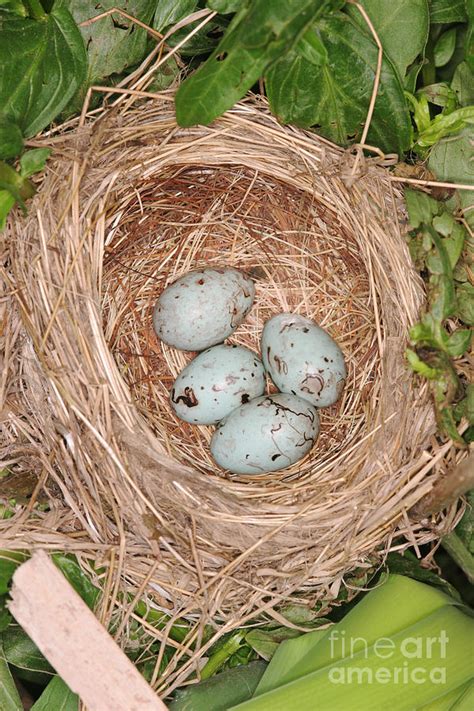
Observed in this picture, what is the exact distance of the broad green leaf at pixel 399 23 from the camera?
4.03 ft

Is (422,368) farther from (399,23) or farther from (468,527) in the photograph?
(399,23)

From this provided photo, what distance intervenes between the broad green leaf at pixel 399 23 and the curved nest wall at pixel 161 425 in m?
0.19

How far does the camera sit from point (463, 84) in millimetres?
1307

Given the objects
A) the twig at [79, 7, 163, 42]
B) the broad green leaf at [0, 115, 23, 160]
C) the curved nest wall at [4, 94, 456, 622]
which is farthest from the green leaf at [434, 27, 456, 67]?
the broad green leaf at [0, 115, 23, 160]

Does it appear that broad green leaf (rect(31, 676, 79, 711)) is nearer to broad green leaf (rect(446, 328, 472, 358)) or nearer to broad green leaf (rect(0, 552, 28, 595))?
broad green leaf (rect(0, 552, 28, 595))

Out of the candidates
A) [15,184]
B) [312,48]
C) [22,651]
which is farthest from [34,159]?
[22,651]

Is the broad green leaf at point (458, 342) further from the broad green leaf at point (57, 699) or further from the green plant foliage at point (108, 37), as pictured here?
the broad green leaf at point (57, 699)

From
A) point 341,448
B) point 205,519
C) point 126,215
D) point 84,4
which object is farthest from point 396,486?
point 84,4

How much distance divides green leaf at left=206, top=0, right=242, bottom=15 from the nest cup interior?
0.34 metres

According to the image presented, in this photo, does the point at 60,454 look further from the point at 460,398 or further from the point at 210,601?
the point at 460,398

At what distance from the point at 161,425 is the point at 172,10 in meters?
0.69

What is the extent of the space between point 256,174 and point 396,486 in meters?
0.57

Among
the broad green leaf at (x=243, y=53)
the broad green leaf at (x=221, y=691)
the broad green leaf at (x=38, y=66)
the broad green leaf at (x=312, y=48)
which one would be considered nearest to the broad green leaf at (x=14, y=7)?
the broad green leaf at (x=38, y=66)

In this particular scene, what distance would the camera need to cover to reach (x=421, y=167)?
1.28 m
